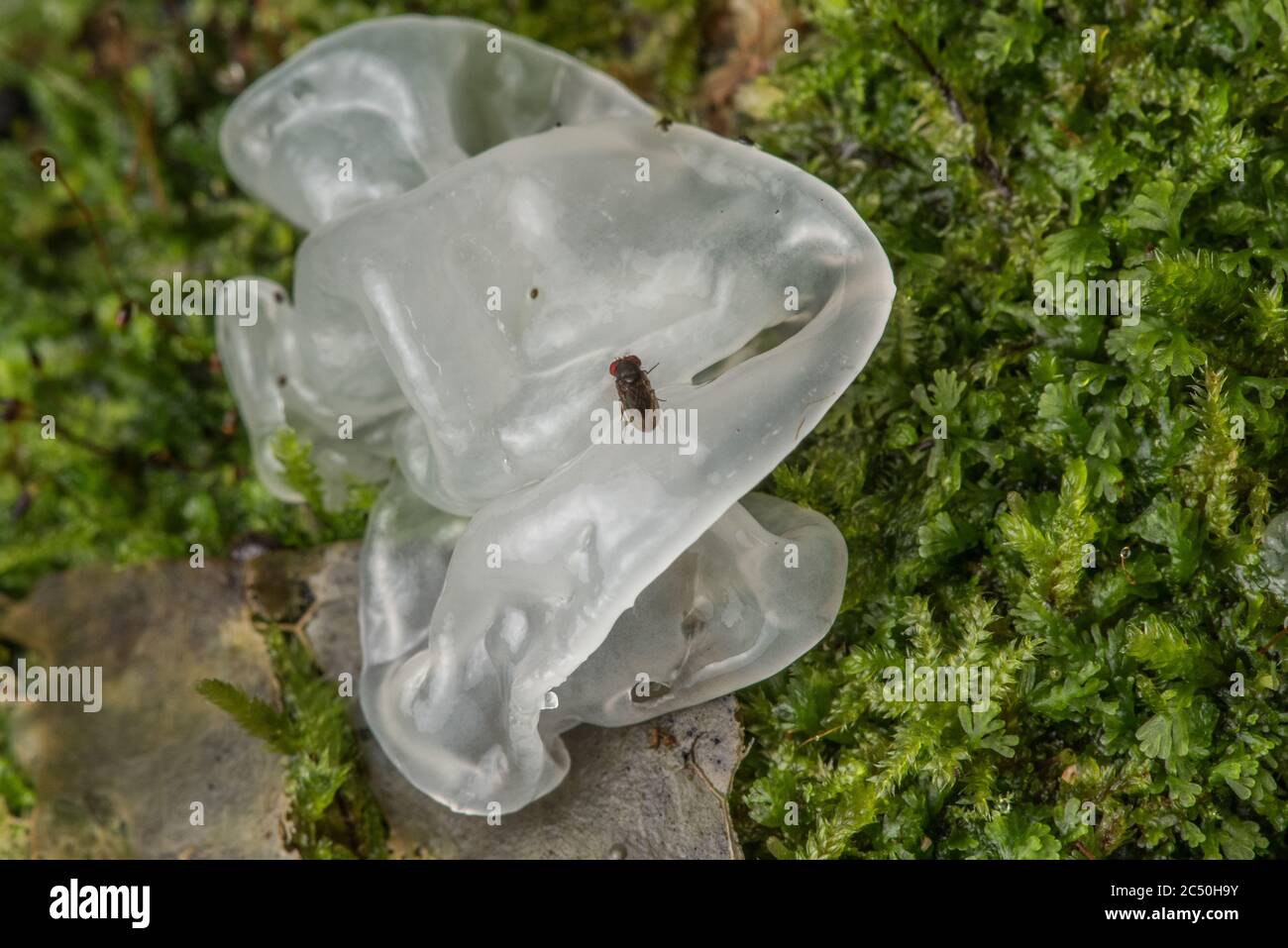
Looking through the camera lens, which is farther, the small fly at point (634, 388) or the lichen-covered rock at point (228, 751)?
the lichen-covered rock at point (228, 751)

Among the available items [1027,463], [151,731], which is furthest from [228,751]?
[1027,463]

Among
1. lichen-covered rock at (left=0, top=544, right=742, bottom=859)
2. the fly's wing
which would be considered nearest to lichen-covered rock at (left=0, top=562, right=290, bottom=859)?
lichen-covered rock at (left=0, top=544, right=742, bottom=859)

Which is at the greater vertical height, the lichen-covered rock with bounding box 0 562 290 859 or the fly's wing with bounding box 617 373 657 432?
the fly's wing with bounding box 617 373 657 432

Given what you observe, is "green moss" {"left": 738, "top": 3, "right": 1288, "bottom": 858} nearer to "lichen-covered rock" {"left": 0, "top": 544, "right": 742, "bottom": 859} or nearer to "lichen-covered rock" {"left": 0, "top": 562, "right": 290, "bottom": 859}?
"lichen-covered rock" {"left": 0, "top": 544, "right": 742, "bottom": 859}

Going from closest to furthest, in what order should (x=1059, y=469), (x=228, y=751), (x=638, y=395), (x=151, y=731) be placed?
(x=638, y=395)
(x=1059, y=469)
(x=228, y=751)
(x=151, y=731)

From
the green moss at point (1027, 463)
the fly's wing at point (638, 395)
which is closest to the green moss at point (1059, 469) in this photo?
the green moss at point (1027, 463)

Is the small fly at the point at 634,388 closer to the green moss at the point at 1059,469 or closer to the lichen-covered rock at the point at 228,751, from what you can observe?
the green moss at the point at 1059,469

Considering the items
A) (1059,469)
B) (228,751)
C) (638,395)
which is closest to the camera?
(638,395)

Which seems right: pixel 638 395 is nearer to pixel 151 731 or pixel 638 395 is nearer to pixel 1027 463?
pixel 1027 463
